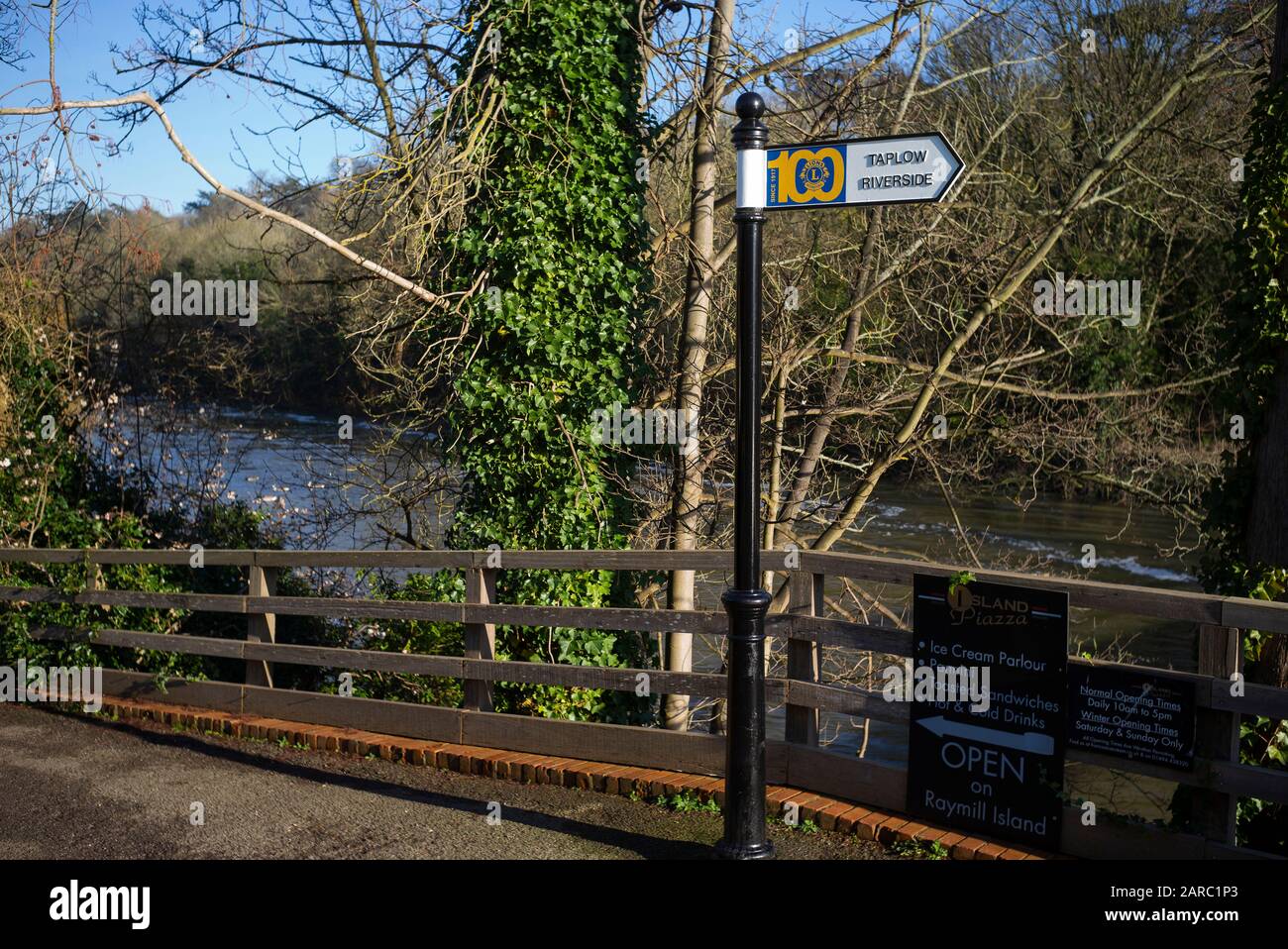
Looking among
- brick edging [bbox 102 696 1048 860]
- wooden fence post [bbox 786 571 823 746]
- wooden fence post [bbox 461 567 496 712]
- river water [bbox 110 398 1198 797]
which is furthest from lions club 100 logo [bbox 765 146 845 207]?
river water [bbox 110 398 1198 797]

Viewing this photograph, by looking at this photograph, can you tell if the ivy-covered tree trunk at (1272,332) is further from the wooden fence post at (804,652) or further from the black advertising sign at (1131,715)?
the wooden fence post at (804,652)

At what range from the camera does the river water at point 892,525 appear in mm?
13555

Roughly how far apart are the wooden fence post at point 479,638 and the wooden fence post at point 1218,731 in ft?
13.0

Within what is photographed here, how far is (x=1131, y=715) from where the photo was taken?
520 cm

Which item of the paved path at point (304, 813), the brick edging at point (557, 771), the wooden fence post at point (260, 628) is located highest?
the wooden fence post at point (260, 628)

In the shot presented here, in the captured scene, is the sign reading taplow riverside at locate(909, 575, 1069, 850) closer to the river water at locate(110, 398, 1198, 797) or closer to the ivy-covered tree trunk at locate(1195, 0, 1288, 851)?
the ivy-covered tree trunk at locate(1195, 0, 1288, 851)

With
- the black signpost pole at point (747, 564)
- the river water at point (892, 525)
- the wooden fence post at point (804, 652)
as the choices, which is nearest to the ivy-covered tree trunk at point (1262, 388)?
the wooden fence post at point (804, 652)

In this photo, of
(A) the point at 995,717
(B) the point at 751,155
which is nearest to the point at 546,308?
(B) the point at 751,155

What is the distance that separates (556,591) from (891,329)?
5.73 meters

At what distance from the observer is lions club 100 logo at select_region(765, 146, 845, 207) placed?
17.4 ft

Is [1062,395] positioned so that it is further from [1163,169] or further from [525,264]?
[525,264]

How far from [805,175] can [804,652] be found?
7.81ft

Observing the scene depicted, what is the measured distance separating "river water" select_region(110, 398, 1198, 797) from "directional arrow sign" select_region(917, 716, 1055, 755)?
5.52 m
